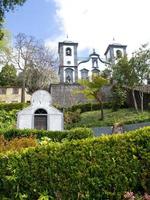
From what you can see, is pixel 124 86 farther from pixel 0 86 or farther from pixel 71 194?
pixel 71 194

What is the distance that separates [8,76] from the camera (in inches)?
2586

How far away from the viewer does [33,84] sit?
62.1 m

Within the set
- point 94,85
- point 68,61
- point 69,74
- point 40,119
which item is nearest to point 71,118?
point 94,85

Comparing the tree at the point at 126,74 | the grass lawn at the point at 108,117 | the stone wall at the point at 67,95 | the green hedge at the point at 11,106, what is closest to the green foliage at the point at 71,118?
the grass lawn at the point at 108,117

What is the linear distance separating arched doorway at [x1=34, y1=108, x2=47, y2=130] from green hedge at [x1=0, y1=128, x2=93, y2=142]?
9952 mm

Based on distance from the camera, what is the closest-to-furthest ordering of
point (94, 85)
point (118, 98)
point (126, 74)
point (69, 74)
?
point (94, 85)
point (126, 74)
point (118, 98)
point (69, 74)

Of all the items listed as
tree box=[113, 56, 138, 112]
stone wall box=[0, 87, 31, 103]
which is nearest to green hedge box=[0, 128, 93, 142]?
tree box=[113, 56, 138, 112]

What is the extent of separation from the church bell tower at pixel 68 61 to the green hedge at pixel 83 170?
A: 77989mm

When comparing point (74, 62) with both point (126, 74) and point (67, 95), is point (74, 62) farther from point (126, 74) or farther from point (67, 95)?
point (126, 74)

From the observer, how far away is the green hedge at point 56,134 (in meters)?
18.4

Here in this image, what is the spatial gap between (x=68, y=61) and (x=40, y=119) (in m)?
60.6

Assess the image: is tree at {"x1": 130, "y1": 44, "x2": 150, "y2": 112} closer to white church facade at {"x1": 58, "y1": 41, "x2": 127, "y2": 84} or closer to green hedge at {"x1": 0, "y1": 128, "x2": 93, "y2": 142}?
green hedge at {"x1": 0, "y1": 128, "x2": 93, "y2": 142}

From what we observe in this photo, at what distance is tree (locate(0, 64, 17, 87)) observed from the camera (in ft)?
208

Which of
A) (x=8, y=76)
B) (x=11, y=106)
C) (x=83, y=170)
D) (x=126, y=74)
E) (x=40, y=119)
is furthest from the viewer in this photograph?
(x=8, y=76)
